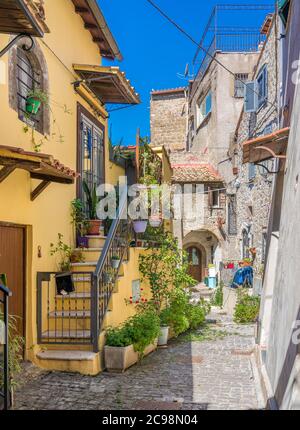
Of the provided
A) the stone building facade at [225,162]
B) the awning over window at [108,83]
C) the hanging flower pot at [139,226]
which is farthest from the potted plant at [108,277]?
the stone building facade at [225,162]

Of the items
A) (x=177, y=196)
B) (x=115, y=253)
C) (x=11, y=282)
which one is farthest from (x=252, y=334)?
(x=177, y=196)

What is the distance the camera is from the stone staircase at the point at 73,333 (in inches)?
256

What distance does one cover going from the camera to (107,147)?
453 inches

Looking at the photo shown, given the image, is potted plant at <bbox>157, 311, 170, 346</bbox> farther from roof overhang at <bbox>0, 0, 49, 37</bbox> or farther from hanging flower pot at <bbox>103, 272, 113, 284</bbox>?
roof overhang at <bbox>0, 0, 49, 37</bbox>

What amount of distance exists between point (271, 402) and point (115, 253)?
154 inches

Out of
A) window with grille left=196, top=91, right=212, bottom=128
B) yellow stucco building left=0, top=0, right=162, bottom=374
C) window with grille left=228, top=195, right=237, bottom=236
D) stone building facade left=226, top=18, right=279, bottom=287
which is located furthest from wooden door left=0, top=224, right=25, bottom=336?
window with grille left=196, top=91, right=212, bottom=128

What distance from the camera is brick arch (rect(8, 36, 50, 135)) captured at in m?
6.34

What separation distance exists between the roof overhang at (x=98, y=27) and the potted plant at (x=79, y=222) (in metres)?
4.01

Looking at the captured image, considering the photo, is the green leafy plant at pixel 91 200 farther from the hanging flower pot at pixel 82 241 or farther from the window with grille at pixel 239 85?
the window with grille at pixel 239 85

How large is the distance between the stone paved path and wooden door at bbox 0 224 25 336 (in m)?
0.93

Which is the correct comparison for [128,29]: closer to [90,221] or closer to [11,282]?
[90,221]

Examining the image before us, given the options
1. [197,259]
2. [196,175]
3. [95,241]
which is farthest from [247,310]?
[197,259]

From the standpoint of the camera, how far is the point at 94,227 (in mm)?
9172

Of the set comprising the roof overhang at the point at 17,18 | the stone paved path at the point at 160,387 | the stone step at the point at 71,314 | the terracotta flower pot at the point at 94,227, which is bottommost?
the stone paved path at the point at 160,387
